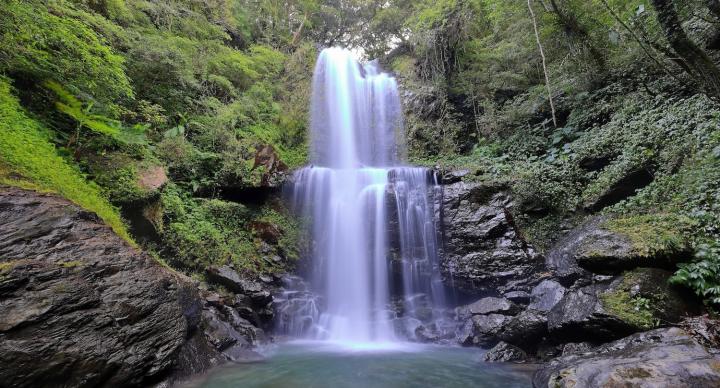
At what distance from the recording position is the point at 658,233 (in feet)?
19.6

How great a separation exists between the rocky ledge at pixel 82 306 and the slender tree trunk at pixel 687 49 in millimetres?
8884

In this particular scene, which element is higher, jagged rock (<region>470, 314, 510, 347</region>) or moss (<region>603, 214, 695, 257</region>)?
moss (<region>603, 214, 695, 257</region>)

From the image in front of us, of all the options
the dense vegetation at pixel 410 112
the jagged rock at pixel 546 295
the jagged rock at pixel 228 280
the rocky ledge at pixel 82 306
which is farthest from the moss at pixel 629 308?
the jagged rock at pixel 228 280

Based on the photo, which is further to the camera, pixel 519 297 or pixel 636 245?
pixel 519 297

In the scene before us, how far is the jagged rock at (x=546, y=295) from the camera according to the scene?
7148 millimetres

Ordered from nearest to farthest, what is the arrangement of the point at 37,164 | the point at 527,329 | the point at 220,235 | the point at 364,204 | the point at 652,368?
the point at 652,368
the point at 37,164
the point at 527,329
the point at 220,235
the point at 364,204

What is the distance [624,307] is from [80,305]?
744 centimetres

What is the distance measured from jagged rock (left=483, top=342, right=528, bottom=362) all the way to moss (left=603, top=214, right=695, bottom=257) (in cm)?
262

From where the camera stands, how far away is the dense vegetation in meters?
6.16

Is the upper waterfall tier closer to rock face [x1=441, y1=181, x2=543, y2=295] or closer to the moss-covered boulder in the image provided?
rock face [x1=441, y1=181, x2=543, y2=295]

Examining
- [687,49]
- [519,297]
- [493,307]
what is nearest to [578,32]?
[687,49]

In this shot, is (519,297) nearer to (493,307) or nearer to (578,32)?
(493,307)

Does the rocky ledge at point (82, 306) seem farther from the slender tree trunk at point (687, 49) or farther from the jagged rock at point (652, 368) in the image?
the slender tree trunk at point (687, 49)

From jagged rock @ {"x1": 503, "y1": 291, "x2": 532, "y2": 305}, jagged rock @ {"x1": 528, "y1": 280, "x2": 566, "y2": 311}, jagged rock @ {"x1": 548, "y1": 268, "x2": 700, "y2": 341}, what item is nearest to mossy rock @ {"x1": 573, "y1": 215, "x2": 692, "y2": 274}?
Result: jagged rock @ {"x1": 548, "y1": 268, "x2": 700, "y2": 341}
